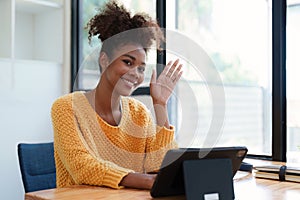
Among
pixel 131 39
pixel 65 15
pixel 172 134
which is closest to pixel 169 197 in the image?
pixel 172 134

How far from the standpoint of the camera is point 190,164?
0.94m

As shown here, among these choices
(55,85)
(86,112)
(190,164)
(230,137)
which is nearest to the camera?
(190,164)

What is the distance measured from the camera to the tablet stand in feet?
3.05

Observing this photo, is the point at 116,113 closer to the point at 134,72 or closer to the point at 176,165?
the point at 134,72

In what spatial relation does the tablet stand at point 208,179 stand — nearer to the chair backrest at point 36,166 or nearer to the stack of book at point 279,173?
the stack of book at point 279,173

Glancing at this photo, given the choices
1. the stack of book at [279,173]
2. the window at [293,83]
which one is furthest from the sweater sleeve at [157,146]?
the window at [293,83]

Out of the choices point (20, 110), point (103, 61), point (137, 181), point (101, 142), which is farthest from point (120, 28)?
point (20, 110)

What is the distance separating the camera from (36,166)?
1788 millimetres

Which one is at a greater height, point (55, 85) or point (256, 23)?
point (256, 23)

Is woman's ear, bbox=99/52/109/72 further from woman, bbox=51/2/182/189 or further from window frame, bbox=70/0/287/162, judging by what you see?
window frame, bbox=70/0/287/162

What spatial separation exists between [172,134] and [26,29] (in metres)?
1.83

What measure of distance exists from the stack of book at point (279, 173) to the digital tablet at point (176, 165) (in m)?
0.36

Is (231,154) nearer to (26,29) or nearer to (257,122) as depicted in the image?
(257,122)

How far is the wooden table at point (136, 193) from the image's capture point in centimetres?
101
